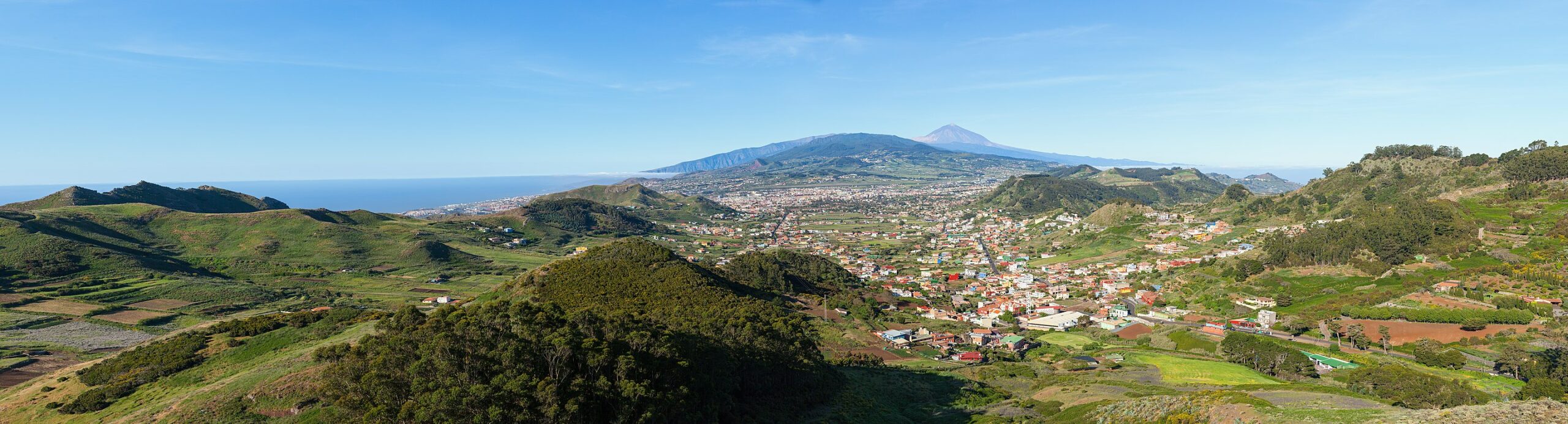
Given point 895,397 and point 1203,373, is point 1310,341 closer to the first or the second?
point 1203,373

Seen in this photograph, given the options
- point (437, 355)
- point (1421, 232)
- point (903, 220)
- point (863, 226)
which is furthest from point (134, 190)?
point (1421, 232)

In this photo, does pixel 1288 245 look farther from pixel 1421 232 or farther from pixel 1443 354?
pixel 1443 354

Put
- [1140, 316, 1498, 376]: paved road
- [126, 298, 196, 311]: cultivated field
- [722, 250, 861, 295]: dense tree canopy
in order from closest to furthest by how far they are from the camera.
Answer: [1140, 316, 1498, 376]: paved road → [126, 298, 196, 311]: cultivated field → [722, 250, 861, 295]: dense tree canopy

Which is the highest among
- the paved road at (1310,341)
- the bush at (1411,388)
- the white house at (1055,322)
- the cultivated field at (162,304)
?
the cultivated field at (162,304)

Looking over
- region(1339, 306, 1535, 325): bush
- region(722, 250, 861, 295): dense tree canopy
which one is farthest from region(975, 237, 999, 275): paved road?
region(1339, 306, 1535, 325): bush

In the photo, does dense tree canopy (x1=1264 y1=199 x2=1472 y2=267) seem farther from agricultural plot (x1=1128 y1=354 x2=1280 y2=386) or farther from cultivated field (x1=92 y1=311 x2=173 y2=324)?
cultivated field (x1=92 y1=311 x2=173 y2=324)

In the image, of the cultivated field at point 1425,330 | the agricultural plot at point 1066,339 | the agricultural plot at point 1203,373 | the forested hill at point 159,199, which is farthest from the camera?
the forested hill at point 159,199

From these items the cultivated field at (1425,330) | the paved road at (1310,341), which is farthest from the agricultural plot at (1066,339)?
the cultivated field at (1425,330)

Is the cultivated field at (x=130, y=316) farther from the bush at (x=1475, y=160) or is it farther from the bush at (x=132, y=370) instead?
the bush at (x=1475, y=160)
